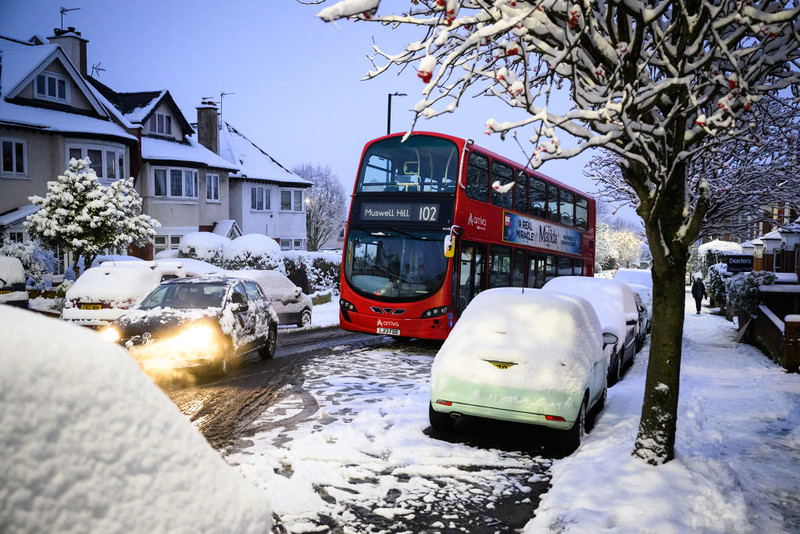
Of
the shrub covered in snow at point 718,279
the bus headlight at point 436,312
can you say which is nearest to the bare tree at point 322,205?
the shrub covered in snow at point 718,279

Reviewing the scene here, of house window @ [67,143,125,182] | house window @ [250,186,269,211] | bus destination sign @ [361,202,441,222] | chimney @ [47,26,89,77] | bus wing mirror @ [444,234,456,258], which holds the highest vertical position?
chimney @ [47,26,89,77]

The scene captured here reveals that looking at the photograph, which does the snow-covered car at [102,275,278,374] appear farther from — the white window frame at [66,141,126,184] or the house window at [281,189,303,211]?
the house window at [281,189,303,211]

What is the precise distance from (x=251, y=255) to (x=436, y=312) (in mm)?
14911

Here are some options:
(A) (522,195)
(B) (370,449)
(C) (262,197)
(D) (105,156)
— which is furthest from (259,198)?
(B) (370,449)

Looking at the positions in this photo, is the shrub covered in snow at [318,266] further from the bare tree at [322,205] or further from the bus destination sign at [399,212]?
the bare tree at [322,205]

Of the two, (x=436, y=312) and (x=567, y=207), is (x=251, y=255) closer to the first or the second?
(x=567, y=207)

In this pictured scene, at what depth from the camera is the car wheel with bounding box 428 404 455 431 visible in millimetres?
7594

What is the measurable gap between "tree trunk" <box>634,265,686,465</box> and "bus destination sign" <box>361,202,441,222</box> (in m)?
8.52

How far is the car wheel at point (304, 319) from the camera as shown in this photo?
19484mm

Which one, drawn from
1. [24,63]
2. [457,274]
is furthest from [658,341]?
[24,63]

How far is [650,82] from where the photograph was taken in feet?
18.6

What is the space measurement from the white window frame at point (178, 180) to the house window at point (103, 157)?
3.48 metres

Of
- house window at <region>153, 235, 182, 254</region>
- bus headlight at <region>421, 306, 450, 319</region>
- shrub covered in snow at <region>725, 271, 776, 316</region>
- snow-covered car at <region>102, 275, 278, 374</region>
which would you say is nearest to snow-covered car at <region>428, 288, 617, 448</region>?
snow-covered car at <region>102, 275, 278, 374</region>

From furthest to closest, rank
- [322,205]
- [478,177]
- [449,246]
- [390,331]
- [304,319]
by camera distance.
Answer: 1. [322,205]
2. [304,319]
3. [478,177]
4. [390,331]
5. [449,246]
